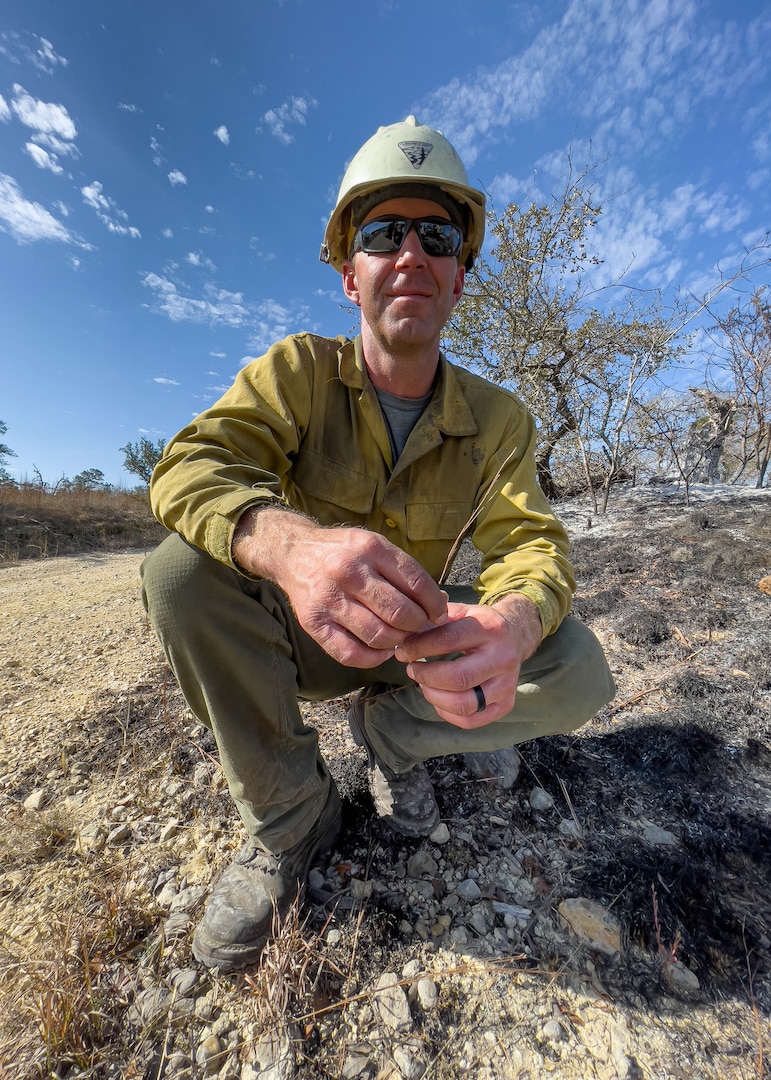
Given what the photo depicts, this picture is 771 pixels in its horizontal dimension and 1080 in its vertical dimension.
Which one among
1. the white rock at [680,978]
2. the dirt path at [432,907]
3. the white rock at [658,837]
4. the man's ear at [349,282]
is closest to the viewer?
the dirt path at [432,907]

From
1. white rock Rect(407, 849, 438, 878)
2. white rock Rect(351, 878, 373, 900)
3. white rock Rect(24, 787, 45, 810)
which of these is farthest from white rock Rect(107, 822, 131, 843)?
white rock Rect(407, 849, 438, 878)

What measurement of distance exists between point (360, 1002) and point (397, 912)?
238 mm

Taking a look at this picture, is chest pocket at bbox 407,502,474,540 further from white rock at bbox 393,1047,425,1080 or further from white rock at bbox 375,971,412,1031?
white rock at bbox 393,1047,425,1080

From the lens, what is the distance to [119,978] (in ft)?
3.91

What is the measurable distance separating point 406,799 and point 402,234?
6.92 ft

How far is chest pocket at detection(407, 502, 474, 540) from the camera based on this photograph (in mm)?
1848

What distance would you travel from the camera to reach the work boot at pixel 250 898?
4.04 feet

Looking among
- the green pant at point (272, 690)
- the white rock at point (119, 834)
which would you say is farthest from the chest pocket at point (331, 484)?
the white rock at point (119, 834)

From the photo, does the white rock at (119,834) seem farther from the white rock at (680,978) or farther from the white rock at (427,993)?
the white rock at (680,978)

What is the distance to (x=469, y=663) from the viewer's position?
3.62 ft

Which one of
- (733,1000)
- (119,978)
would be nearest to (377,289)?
(119,978)

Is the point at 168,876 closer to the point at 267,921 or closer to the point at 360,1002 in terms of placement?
the point at 267,921

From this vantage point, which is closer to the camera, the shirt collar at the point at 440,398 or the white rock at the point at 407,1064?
the white rock at the point at 407,1064

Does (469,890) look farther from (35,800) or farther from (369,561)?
(35,800)
